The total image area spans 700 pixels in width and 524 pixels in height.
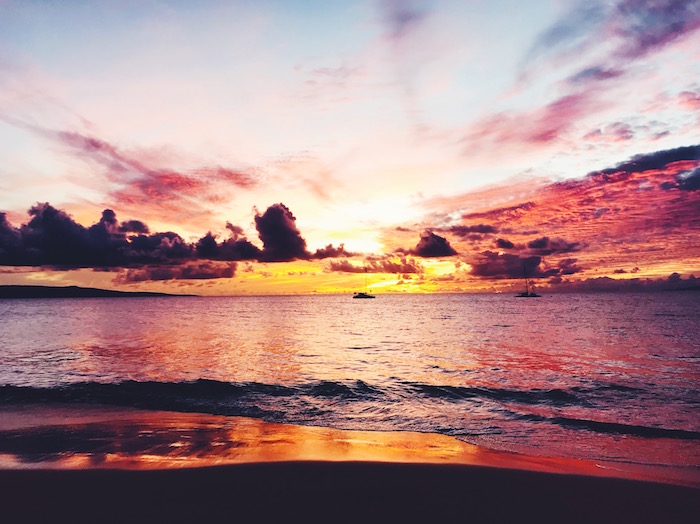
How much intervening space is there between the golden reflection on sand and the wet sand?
5 cm

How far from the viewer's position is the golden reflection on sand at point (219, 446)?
9.27 m

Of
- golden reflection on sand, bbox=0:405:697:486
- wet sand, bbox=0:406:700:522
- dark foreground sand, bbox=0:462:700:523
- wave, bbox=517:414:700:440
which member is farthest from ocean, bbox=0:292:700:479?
dark foreground sand, bbox=0:462:700:523

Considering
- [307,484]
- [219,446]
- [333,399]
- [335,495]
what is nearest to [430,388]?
[333,399]

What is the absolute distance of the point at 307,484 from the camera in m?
7.85

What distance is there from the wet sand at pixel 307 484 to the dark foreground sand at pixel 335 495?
2 cm

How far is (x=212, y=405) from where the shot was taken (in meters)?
16.9

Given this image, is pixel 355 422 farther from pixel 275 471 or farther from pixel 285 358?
pixel 285 358

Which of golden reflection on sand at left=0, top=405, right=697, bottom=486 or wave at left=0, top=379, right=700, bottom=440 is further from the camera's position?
wave at left=0, top=379, right=700, bottom=440

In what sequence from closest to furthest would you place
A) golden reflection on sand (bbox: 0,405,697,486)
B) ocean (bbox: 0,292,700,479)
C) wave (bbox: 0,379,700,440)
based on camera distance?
1. golden reflection on sand (bbox: 0,405,697,486)
2. ocean (bbox: 0,292,700,479)
3. wave (bbox: 0,379,700,440)

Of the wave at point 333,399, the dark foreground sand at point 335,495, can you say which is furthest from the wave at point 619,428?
the dark foreground sand at point 335,495

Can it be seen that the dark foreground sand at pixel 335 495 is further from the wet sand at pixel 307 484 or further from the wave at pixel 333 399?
the wave at pixel 333 399

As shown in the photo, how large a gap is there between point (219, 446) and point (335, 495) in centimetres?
465

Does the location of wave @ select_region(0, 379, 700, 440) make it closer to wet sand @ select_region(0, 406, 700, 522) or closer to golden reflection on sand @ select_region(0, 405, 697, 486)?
golden reflection on sand @ select_region(0, 405, 697, 486)

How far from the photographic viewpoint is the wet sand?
6.79m
